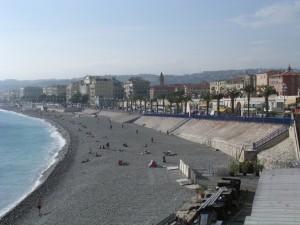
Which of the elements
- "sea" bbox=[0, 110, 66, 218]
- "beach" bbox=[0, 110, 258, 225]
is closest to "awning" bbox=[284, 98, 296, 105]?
"beach" bbox=[0, 110, 258, 225]

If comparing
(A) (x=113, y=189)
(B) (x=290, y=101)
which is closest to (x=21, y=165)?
(A) (x=113, y=189)

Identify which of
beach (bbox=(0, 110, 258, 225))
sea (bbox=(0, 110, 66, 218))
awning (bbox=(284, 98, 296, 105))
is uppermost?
awning (bbox=(284, 98, 296, 105))

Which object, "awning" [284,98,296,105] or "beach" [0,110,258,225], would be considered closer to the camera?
"beach" [0,110,258,225]

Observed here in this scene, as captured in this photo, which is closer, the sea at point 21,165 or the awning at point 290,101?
the sea at point 21,165

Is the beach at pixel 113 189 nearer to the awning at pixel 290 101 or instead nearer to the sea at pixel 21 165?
the sea at pixel 21 165

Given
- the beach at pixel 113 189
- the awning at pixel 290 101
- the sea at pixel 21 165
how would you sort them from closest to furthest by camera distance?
the beach at pixel 113 189 < the sea at pixel 21 165 < the awning at pixel 290 101

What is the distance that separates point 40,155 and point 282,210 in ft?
159

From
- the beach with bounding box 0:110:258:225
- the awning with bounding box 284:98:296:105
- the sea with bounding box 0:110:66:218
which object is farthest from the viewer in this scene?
the awning with bounding box 284:98:296:105

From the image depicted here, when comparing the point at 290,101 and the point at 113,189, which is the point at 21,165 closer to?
the point at 113,189

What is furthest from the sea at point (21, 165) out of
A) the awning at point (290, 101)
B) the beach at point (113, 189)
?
the awning at point (290, 101)

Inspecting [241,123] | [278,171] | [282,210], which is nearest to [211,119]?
[241,123]

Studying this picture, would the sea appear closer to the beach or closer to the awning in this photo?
the beach

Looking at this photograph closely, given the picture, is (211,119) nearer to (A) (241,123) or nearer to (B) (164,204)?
(A) (241,123)

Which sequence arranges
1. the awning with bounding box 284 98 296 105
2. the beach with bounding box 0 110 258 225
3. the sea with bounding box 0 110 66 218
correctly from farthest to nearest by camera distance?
the awning with bounding box 284 98 296 105, the sea with bounding box 0 110 66 218, the beach with bounding box 0 110 258 225
